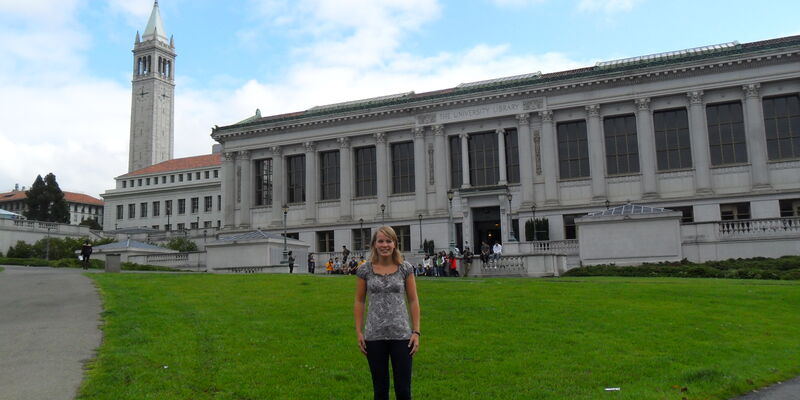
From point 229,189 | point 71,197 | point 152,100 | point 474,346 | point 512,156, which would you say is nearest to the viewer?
point 474,346

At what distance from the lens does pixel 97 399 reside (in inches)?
336

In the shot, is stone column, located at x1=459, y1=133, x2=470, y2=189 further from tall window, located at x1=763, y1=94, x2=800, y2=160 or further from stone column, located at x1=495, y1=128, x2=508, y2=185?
tall window, located at x1=763, y1=94, x2=800, y2=160

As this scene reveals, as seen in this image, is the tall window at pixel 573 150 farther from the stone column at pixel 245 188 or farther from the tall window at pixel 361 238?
the stone column at pixel 245 188

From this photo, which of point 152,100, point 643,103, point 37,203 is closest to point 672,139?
point 643,103

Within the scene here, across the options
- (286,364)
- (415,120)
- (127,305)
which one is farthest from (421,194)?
(286,364)

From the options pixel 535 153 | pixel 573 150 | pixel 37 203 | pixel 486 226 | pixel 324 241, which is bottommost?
pixel 324 241

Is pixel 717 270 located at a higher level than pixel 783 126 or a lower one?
lower

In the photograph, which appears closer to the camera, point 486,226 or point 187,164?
point 486,226

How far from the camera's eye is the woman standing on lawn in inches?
275

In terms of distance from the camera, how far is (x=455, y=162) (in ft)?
210

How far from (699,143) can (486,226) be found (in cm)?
1989

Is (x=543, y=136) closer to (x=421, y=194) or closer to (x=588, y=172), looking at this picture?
(x=588, y=172)

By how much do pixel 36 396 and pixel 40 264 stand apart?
4757cm

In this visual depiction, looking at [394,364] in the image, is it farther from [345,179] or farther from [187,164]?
[187,164]
